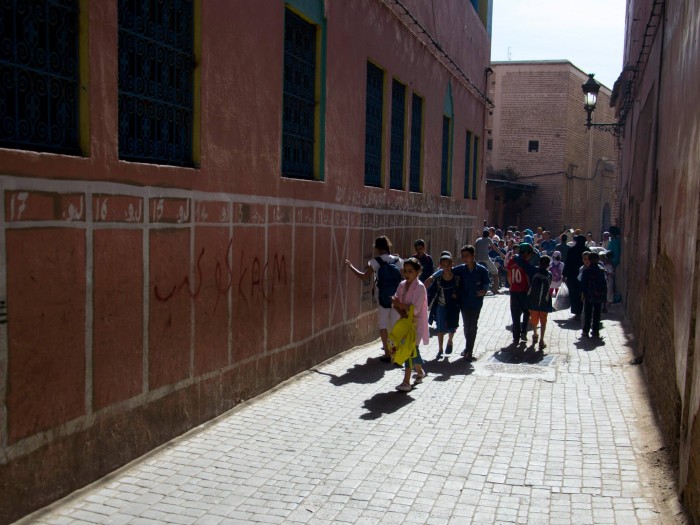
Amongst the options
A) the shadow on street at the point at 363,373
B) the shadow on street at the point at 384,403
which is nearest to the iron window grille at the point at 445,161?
the shadow on street at the point at 363,373

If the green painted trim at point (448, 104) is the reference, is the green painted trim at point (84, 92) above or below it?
below

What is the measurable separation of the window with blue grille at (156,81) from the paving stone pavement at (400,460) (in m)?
2.30

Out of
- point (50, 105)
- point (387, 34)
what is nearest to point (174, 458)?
point (50, 105)

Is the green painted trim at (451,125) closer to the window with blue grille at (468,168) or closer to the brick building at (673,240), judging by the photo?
the window with blue grille at (468,168)

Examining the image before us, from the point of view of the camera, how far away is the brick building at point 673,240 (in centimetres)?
518

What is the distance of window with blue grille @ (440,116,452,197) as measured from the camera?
17.4 m

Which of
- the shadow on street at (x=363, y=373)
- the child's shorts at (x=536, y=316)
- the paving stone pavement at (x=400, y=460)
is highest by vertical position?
the child's shorts at (x=536, y=316)

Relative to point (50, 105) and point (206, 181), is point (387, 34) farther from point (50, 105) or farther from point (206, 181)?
point (50, 105)

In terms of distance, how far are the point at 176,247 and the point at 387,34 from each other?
22.8 ft

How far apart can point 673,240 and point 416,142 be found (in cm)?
808

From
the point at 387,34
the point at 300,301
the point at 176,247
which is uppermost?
the point at 387,34

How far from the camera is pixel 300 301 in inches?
351

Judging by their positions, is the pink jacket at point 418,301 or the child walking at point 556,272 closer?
the pink jacket at point 418,301

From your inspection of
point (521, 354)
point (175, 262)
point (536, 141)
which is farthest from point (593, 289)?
point (536, 141)
